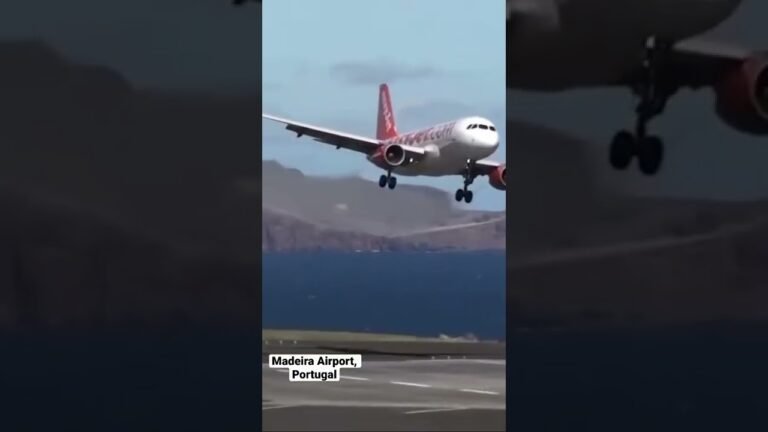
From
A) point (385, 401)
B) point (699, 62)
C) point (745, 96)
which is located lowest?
point (385, 401)

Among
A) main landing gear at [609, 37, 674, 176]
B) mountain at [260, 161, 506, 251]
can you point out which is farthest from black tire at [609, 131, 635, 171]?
mountain at [260, 161, 506, 251]

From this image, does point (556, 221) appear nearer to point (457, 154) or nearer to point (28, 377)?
point (457, 154)

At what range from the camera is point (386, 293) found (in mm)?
3578

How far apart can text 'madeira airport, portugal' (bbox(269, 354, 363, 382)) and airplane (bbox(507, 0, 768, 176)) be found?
932 millimetres

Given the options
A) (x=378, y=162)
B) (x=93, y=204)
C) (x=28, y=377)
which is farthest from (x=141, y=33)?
(x=28, y=377)

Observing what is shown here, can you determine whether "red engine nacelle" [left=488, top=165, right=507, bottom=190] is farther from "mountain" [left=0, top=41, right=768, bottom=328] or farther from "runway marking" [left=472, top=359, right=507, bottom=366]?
"runway marking" [left=472, top=359, right=507, bottom=366]

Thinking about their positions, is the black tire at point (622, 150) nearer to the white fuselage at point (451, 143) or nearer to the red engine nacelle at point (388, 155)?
the white fuselage at point (451, 143)

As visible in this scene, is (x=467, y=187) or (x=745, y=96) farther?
(x=467, y=187)

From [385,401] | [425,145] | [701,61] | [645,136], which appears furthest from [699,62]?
[385,401]

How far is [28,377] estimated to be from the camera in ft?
11.6

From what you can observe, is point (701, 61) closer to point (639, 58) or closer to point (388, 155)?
point (639, 58)

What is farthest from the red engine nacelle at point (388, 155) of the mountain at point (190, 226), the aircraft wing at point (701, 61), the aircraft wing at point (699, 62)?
the aircraft wing at point (701, 61)

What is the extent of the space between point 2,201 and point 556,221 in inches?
63.1

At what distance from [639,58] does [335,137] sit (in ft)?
3.01
